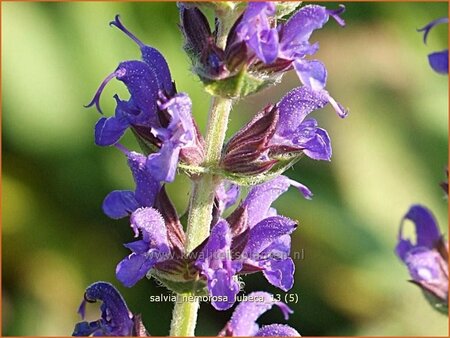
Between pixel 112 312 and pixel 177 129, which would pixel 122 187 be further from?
pixel 177 129

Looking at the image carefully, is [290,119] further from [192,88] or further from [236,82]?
[192,88]

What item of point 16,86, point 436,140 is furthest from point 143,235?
point 436,140

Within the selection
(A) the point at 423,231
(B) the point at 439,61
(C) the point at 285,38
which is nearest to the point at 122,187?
(A) the point at 423,231

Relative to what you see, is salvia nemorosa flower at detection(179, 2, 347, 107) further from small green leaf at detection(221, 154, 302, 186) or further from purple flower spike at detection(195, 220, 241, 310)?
purple flower spike at detection(195, 220, 241, 310)

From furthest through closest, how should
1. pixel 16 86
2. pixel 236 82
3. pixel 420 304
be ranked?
pixel 16 86 → pixel 420 304 → pixel 236 82

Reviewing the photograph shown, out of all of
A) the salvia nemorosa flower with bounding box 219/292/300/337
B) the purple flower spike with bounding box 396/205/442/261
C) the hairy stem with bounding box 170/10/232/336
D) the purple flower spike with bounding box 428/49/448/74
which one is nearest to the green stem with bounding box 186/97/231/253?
the hairy stem with bounding box 170/10/232/336

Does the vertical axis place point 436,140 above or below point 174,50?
below
